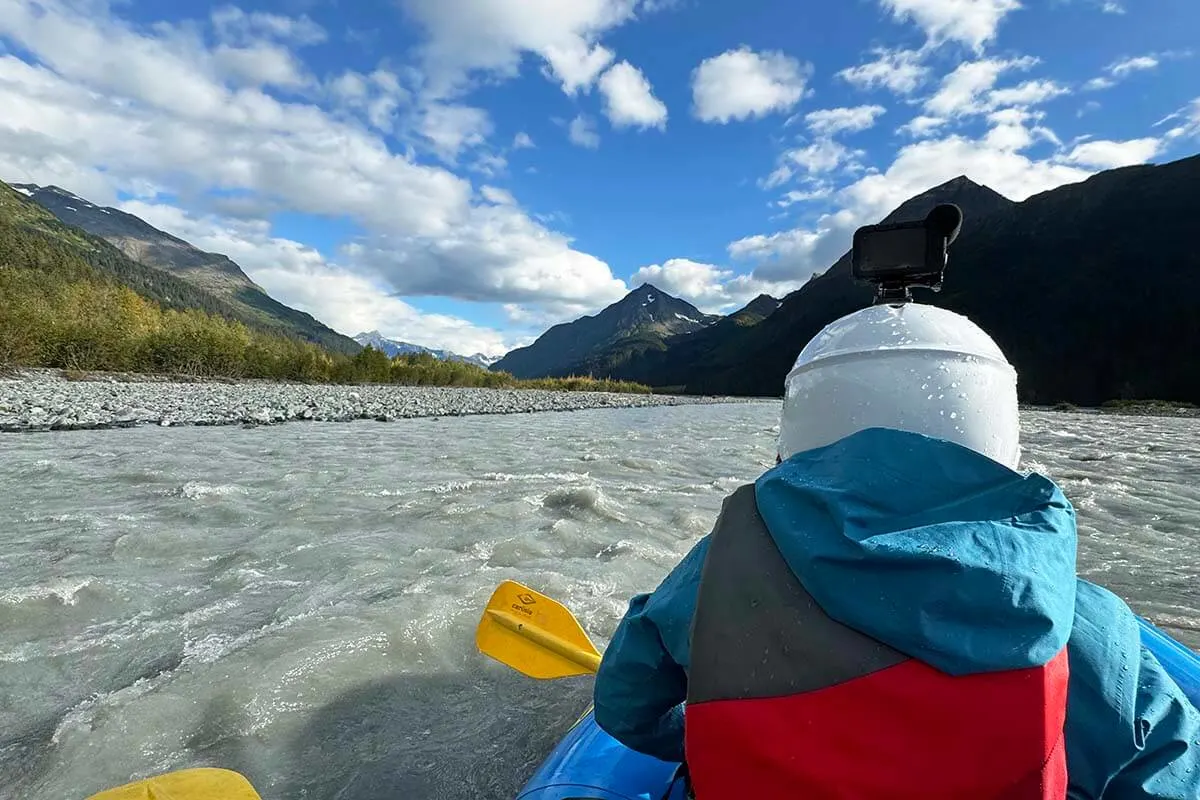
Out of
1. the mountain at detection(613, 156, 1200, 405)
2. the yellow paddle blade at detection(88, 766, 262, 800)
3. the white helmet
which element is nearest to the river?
the yellow paddle blade at detection(88, 766, 262, 800)

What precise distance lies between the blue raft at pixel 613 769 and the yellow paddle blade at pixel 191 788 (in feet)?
2.98

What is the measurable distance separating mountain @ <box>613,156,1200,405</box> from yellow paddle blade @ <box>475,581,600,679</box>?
80.0 metres

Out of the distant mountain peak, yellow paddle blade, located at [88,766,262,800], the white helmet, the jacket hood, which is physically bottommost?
yellow paddle blade, located at [88,766,262,800]

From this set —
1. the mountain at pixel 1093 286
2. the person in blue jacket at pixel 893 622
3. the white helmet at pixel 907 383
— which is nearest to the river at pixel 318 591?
the person in blue jacket at pixel 893 622

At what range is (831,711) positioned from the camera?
1170 mm

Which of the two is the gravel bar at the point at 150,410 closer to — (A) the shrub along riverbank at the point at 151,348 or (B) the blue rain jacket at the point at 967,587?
(A) the shrub along riverbank at the point at 151,348

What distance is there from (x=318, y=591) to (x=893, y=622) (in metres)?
4.62

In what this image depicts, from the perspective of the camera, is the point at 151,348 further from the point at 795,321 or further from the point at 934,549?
the point at 795,321

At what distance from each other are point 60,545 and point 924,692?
6899 mm

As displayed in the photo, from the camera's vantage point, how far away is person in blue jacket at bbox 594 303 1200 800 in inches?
45.4

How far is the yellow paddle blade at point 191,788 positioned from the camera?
70.8 inches

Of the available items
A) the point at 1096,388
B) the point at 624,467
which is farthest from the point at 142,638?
the point at 1096,388

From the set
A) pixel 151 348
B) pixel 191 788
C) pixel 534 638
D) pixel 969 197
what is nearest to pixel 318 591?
pixel 534 638

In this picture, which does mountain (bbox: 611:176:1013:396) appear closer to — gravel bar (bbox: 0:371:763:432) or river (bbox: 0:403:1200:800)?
gravel bar (bbox: 0:371:763:432)
